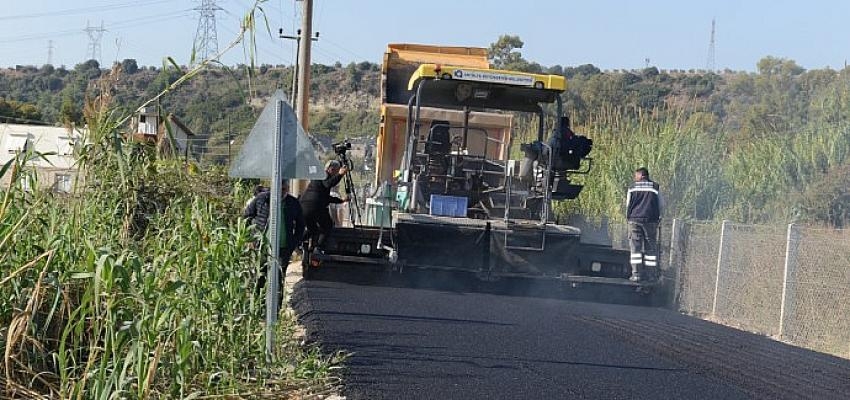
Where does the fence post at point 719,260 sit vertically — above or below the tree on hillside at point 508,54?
below

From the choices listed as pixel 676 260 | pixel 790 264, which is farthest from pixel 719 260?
pixel 790 264

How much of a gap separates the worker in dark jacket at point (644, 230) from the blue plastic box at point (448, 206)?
2.28m

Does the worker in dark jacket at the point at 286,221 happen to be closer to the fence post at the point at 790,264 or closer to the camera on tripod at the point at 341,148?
the camera on tripod at the point at 341,148

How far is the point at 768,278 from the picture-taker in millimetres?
13031

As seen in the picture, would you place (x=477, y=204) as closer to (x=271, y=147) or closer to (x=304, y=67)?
(x=271, y=147)

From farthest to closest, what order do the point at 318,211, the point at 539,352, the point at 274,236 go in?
the point at 318,211 → the point at 539,352 → the point at 274,236

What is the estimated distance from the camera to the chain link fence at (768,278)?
1200cm

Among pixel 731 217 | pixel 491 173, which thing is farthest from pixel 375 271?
pixel 731 217

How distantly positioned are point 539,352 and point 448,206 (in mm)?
4836

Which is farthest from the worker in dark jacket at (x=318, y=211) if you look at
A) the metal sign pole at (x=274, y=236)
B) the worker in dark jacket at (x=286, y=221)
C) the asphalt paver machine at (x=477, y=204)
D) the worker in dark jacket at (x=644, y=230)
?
the metal sign pole at (x=274, y=236)

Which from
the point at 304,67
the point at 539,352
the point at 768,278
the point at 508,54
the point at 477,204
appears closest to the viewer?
the point at 539,352

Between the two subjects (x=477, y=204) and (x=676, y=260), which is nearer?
(x=477, y=204)

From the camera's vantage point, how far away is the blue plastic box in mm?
13828

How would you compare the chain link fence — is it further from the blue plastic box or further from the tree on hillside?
the tree on hillside
